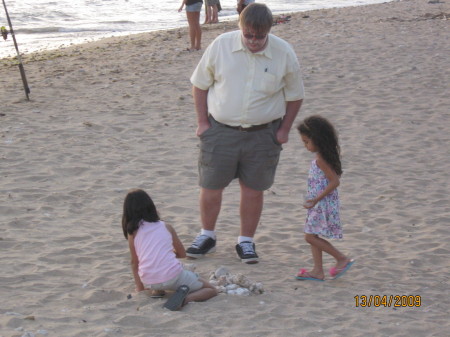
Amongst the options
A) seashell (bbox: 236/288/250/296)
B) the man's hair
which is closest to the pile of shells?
seashell (bbox: 236/288/250/296)

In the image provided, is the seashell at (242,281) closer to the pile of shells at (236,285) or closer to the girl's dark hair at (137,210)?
the pile of shells at (236,285)

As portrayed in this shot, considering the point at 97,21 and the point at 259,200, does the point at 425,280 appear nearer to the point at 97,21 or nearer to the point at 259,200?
the point at 259,200

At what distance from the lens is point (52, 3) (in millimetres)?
25750

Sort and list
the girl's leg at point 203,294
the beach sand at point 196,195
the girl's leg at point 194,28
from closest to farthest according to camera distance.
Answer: the beach sand at point 196,195, the girl's leg at point 203,294, the girl's leg at point 194,28

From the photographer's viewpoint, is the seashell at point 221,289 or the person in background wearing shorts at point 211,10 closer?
the seashell at point 221,289

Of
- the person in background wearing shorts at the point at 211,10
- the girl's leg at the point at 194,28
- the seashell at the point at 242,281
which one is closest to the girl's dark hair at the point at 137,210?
the seashell at the point at 242,281

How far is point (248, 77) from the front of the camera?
169 inches

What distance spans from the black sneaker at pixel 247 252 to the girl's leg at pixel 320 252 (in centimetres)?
Answer: 45

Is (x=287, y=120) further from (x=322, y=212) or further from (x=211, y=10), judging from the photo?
(x=211, y=10)

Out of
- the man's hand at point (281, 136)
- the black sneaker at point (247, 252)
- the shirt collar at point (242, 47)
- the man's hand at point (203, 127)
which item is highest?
the shirt collar at point (242, 47)

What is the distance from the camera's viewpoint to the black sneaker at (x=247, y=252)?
4.66m

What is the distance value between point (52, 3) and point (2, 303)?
76.4 feet

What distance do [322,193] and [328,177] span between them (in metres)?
0.10

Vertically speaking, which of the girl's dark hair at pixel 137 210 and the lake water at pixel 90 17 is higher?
the girl's dark hair at pixel 137 210
